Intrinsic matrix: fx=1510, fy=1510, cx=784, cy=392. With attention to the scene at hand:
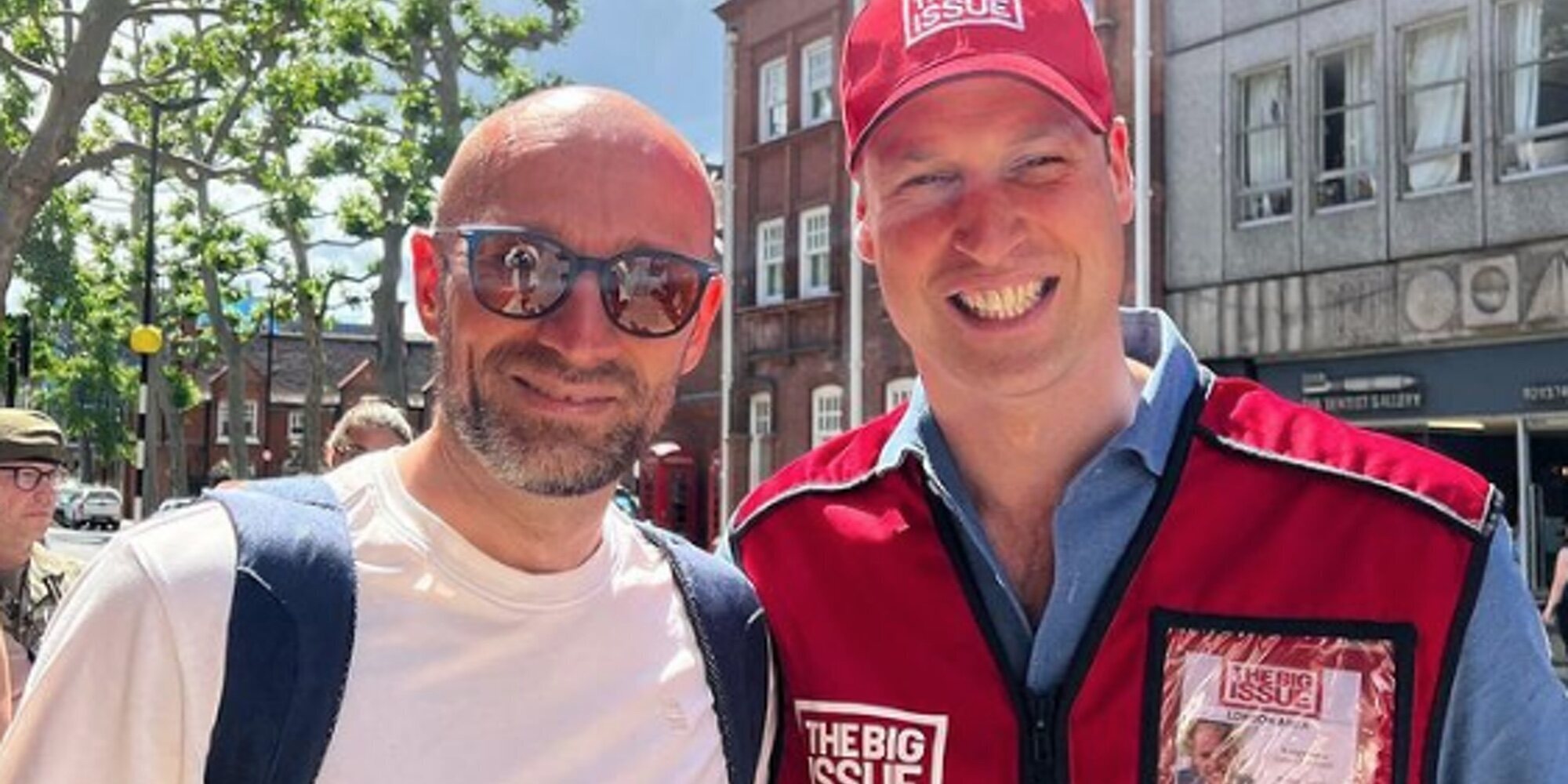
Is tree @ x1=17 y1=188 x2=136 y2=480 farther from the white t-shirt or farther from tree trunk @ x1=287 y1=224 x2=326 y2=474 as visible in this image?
the white t-shirt

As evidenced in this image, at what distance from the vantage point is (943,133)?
2525 millimetres

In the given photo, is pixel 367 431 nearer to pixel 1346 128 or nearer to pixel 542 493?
pixel 542 493

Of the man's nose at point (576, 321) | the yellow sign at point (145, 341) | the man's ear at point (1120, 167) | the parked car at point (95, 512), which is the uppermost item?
the yellow sign at point (145, 341)

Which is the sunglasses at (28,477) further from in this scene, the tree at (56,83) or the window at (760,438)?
the window at (760,438)

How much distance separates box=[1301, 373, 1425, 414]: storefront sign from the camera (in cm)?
1656

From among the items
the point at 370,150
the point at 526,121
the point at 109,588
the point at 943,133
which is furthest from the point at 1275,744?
the point at 370,150

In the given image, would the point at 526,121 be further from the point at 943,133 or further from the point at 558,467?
the point at 943,133

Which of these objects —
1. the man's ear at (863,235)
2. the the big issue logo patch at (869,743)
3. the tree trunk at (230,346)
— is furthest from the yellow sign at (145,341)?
the the big issue logo patch at (869,743)

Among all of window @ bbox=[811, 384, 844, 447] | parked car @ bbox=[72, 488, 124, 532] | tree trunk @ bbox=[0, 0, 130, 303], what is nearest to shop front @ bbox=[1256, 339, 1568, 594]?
window @ bbox=[811, 384, 844, 447]

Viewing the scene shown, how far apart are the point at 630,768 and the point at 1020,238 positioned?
1.06 meters

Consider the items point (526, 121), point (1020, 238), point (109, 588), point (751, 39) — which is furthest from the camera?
point (751, 39)

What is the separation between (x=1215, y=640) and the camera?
7.52ft

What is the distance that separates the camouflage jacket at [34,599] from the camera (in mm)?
5430

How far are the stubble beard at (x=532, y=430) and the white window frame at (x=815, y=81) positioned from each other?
24935 mm
